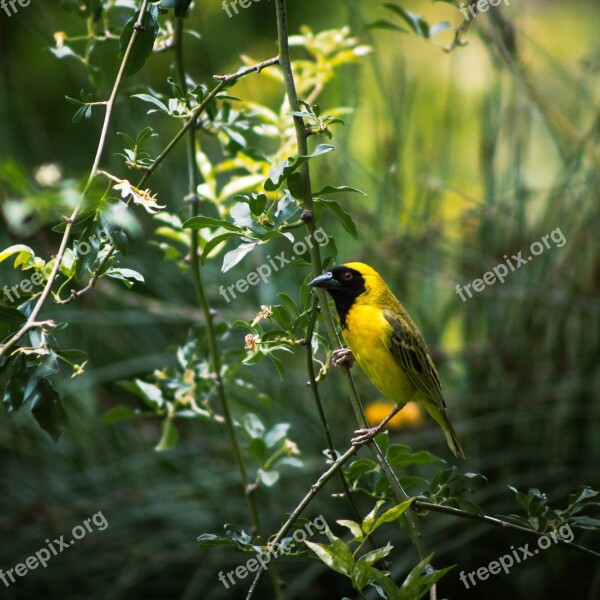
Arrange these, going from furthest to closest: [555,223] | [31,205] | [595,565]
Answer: [555,223], [595,565], [31,205]

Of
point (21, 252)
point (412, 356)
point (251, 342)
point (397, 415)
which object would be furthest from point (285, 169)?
point (397, 415)

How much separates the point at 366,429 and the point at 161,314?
2.08 meters

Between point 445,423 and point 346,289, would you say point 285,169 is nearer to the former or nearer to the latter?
point 346,289

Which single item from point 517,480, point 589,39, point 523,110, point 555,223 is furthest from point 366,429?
point 589,39

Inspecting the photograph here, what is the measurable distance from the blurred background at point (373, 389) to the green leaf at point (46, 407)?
173 centimetres

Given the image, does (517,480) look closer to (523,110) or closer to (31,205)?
(523,110)

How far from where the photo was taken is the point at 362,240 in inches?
130

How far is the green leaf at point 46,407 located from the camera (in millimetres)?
1283

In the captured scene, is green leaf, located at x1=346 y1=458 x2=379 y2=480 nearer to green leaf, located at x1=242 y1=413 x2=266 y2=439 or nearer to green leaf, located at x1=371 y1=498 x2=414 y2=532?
green leaf, located at x1=371 y1=498 x2=414 y2=532

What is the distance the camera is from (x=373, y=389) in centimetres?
342

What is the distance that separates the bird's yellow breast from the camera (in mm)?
1987

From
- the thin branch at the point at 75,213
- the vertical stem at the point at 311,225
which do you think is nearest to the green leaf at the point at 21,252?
the thin branch at the point at 75,213

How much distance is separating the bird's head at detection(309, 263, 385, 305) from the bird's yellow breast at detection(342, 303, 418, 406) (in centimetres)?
3

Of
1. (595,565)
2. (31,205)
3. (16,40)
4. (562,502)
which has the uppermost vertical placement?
(16,40)
